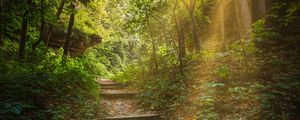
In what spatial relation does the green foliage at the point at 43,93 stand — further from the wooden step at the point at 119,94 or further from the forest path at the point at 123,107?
the wooden step at the point at 119,94

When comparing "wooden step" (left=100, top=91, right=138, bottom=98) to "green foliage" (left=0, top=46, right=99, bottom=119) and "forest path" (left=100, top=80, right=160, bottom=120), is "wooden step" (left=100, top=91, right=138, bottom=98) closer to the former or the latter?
"forest path" (left=100, top=80, right=160, bottom=120)

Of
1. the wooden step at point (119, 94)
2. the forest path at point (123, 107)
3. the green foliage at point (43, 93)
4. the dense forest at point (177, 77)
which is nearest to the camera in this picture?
the green foliage at point (43, 93)

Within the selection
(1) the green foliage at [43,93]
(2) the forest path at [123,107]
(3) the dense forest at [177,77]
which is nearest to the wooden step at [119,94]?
(2) the forest path at [123,107]

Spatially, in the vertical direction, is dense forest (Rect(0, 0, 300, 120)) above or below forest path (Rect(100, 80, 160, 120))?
above

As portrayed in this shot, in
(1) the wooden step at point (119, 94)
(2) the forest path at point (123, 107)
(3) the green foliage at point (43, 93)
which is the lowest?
(2) the forest path at point (123, 107)

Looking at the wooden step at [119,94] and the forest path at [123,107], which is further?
the wooden step at [119,94]

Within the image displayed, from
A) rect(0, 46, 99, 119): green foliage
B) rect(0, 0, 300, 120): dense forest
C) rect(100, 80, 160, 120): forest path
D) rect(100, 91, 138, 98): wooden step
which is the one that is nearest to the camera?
rect(0, 46, 99, 119): green foliage

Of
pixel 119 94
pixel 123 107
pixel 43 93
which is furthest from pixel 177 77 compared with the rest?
pixel 43 93

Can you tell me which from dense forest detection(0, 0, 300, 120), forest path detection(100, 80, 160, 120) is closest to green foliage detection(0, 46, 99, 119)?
dense forest detection(0, 0, 300, 120)

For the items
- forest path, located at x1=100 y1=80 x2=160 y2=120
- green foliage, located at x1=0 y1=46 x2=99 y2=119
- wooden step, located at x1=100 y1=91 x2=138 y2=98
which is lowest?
forest path, located at x1=100 y1=80 x2=160 y2=120

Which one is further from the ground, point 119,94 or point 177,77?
point 177,77

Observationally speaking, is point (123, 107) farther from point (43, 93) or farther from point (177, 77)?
point (43, 93)

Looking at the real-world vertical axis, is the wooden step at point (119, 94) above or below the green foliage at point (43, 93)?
below

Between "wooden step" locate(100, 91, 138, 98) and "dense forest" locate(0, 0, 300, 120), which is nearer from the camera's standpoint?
"dense forest" locate(0, 0, 300, 120)
